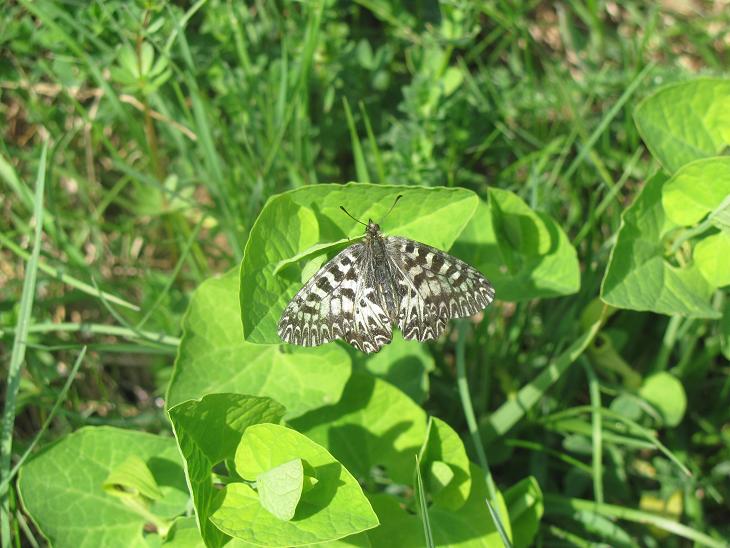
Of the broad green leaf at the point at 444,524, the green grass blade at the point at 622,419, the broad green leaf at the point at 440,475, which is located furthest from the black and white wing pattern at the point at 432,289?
the green grass blade at the point at 622,419

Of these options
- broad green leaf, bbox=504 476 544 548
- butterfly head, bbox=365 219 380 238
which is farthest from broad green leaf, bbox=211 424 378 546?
broad green leaf, bbox=504 476 544 548

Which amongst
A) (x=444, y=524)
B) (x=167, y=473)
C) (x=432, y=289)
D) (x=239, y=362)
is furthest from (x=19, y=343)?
(x=444, y=524)

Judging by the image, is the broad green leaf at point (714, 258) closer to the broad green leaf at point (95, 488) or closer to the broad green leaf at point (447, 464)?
the broad green leaf at point (447, 464)

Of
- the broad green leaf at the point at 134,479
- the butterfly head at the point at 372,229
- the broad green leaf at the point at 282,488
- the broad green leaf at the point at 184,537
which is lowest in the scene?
the broad green leaf at the point at 184,537

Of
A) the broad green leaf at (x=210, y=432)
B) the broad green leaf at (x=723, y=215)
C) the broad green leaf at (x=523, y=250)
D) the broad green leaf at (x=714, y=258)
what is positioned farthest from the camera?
the broad green leaf at (x=523, y=250)

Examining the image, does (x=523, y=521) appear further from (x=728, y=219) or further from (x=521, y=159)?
(x=521, y=159)
